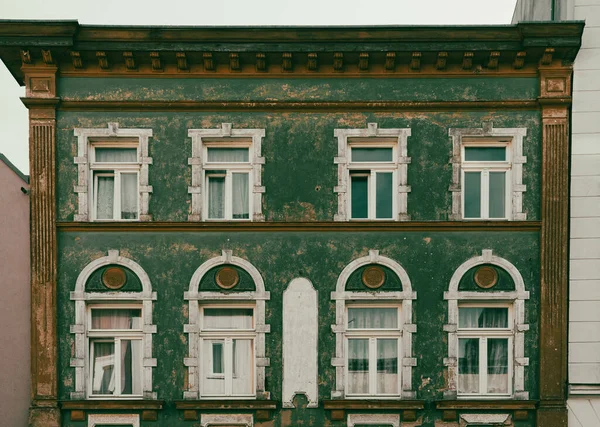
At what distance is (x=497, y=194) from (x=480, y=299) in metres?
2.17

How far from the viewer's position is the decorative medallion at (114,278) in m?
13.0

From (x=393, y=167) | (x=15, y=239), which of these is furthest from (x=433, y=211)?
(x=15, y=239)

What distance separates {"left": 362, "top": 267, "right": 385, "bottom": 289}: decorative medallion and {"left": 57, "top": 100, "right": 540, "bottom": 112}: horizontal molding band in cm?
325

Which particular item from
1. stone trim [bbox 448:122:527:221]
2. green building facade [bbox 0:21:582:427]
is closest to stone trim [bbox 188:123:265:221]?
green building facade [bbox 0:21:582:427]

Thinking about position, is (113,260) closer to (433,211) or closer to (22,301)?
(22,301)

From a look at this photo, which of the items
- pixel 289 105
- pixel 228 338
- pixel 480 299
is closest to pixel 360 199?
pixel 289 105

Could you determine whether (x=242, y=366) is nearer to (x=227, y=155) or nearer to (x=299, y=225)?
(x=299, y=225)

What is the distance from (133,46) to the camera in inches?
516

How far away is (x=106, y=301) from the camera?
13.1 metres

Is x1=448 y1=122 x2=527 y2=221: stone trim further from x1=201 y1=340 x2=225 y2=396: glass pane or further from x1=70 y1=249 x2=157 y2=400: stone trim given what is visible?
x1=70 y1=249 x2=157 y2=400: stone trim

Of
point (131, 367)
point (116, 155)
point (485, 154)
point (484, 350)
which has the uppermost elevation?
point (485, 154)

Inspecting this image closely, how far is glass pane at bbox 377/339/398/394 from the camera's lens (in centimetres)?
1309

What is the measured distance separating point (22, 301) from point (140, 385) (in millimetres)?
3584

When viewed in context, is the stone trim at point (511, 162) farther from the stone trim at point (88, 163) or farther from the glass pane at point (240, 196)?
the stone trim at point (88, 163)
